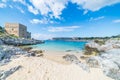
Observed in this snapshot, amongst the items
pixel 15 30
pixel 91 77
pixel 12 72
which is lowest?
pixel 91 77

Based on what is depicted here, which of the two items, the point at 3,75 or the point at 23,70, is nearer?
the point at 3,75

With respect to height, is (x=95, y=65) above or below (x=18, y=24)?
below

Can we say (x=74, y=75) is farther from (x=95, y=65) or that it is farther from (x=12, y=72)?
(x=12, y=72)

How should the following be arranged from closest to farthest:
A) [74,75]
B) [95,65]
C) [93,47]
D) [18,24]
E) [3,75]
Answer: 1. [3,75]
2. [74,75]
3. [95,65]
4. [93,47]
5. [18,24]

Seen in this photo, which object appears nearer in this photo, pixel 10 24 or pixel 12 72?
pixel 12 72

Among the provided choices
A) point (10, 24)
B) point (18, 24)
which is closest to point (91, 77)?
point (18, 24)

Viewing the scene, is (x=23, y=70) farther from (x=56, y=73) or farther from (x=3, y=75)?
(x=56, y=73)

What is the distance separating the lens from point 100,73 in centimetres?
852

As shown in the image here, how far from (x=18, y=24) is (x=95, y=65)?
6198cm

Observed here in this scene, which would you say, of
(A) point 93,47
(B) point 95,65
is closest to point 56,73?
(B) point 95,65

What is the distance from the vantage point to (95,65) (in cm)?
1036

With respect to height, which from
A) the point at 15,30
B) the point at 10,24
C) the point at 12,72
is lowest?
the point at 12,72

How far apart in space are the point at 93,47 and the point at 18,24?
52.9 meters

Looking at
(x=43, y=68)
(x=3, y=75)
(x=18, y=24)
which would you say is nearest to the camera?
(x=3, y=75)
